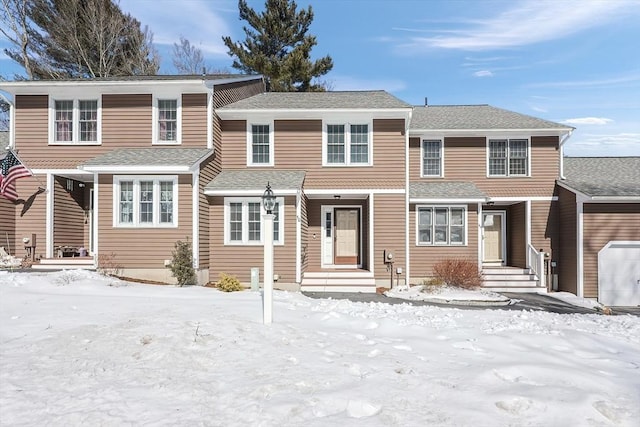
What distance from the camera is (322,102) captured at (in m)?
16.3

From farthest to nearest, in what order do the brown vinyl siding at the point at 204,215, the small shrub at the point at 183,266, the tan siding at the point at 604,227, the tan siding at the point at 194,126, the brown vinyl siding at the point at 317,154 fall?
the brown vinyl siding at the point at 317,154 < the tan siding at the point at 604,227 < the tan siding at the point at 194,126 < the brown vinyl siding at the point at 204,215 < the small shrub at the point at 183,266

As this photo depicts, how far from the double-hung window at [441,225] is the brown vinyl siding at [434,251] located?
16 cm

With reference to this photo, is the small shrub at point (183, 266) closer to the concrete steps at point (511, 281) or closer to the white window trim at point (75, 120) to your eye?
the white window trim at point (75, 120)

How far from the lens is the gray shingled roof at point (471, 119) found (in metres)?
16.4

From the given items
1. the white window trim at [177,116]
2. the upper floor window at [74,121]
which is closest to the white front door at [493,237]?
the white window trim at [177,116]

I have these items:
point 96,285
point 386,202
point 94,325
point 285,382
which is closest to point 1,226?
point 96,285

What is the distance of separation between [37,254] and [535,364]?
15438mm

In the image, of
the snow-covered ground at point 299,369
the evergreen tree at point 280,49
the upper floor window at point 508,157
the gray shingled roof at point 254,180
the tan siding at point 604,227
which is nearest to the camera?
the snow-covered ground at point 299,369

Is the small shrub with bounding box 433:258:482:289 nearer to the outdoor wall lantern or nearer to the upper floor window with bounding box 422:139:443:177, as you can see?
the upper floor window with bounding box 422:139:443:177

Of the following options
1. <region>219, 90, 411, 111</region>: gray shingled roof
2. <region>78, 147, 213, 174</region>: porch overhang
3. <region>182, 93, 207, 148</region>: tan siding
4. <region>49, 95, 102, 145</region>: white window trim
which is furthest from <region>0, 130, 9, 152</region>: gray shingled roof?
<region>219, 90, 411, 111</region>: gray shingled roof

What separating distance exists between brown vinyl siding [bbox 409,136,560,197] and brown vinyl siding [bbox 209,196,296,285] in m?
5.82

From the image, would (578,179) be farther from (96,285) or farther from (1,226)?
(1,226)

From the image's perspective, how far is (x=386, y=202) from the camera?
1545cm

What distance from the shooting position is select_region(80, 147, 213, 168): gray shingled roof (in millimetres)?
13148
